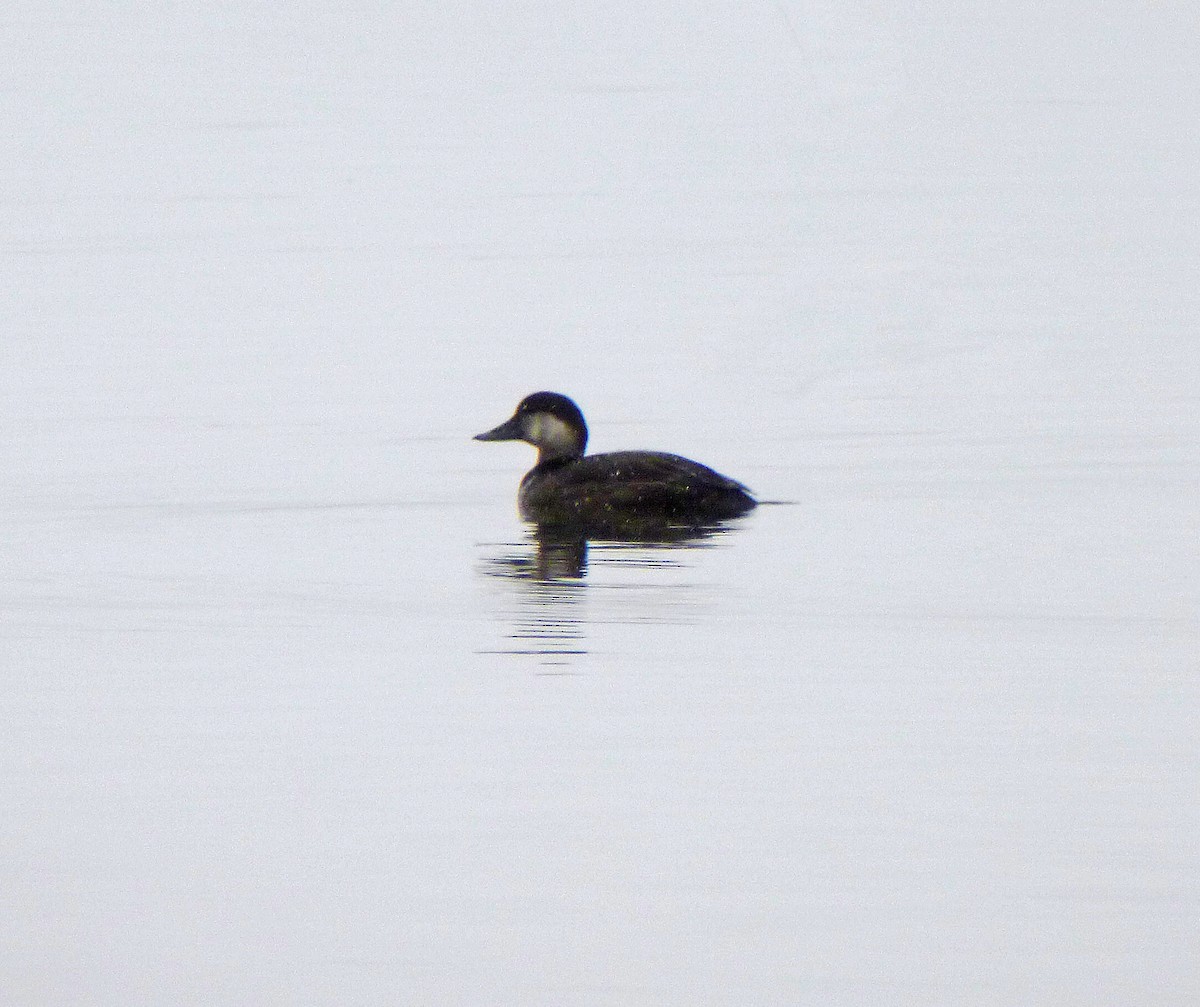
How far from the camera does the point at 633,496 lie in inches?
416

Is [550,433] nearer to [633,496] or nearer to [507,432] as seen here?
[507,432]

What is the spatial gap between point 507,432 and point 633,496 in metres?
1.51

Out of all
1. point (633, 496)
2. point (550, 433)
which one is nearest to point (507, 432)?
point (550, 433)

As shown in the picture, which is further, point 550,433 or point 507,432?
point 507,432

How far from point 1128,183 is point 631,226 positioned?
18.7ft

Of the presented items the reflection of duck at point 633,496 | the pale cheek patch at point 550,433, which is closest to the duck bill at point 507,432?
the pale cheek patch at point 550,433

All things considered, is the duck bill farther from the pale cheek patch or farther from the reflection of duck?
the reflection of duck

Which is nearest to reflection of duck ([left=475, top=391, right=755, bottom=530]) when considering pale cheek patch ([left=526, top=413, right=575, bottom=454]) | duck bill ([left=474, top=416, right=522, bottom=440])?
pale cheek patch ([left=526, top=413, right=575, bottom=454])

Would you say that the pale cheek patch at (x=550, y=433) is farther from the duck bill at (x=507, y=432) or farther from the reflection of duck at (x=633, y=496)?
the reflection of duck at (x=633, y=496)

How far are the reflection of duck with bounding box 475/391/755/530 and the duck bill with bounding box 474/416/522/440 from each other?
80 cm

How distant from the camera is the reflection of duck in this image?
10.5 metres

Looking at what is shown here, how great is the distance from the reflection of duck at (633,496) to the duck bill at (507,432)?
80 centimetres

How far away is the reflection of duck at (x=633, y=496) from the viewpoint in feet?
34.6

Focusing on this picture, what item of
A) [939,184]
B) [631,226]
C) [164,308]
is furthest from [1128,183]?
[164,308]
